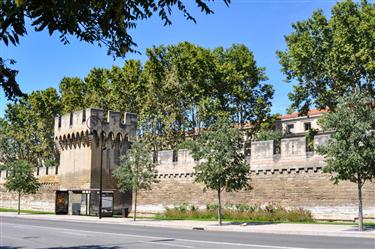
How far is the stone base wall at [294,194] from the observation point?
25547 mm

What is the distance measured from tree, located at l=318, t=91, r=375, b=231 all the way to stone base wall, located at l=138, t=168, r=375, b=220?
622 centimetres

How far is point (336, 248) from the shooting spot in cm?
1251

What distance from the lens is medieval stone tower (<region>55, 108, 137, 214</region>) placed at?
3878cm

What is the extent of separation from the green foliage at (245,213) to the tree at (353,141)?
24.3 ft

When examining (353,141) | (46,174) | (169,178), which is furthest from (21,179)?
(353,141)

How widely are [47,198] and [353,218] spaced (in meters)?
31.3

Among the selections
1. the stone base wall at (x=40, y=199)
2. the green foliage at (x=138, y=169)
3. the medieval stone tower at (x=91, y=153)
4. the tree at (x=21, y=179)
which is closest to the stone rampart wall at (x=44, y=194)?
the stone base wall at (x=40, y=199)

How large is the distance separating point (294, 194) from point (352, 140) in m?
9.54

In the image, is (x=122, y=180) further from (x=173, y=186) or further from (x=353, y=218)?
(x=353, y=218)

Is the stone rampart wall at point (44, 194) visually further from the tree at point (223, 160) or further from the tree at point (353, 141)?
the tree at point (353, 141)

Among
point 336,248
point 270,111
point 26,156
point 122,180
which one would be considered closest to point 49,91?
point 26,156

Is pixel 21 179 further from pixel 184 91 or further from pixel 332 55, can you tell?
pixel 332 55

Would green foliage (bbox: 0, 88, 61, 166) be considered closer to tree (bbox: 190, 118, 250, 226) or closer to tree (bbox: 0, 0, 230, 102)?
tree (bbox: 190, 118, 250, 226)

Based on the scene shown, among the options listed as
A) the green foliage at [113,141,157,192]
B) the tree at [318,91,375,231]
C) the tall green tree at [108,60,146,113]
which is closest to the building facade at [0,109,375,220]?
the green foliage at [113,141,157,192]
